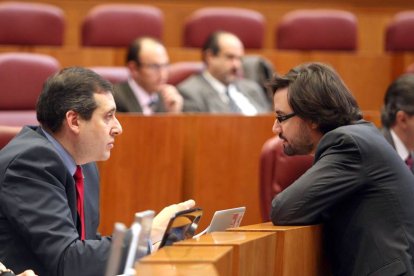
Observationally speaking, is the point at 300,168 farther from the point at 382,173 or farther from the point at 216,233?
the point at 216,233

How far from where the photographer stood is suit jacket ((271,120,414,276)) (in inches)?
69.7

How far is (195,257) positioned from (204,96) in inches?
90.6

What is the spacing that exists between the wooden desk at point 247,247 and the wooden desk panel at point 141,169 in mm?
1252

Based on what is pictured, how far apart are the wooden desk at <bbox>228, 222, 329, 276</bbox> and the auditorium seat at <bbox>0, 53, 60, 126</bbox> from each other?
4.32 ft

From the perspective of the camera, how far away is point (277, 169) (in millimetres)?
2471

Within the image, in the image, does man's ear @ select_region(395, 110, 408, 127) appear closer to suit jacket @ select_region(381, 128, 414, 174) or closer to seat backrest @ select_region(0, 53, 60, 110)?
suit jacket @ select_region(381, 128, 414, 174)

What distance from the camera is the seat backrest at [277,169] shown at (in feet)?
8.04

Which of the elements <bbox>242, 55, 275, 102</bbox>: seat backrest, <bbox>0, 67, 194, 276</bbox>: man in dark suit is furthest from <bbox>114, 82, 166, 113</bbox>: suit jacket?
<bbox>0, 67, 194, 276</bbox>: man in dark suit

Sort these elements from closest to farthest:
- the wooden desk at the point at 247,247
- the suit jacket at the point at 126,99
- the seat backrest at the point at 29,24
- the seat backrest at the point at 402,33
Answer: the wooden desk at the point at 247,247 → the suit jacket at the point at 126,99 → the seat backrest at the point at 29,24 → the seat backrest at the point at 402,33

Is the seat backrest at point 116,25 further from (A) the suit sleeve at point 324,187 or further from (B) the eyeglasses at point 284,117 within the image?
(A) the suit sleeve at point 324,187

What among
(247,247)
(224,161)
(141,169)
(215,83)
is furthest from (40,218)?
(215,83)

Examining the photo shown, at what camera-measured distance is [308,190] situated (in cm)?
178

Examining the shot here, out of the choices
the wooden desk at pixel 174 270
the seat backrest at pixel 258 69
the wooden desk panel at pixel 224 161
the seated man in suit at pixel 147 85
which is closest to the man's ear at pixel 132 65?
the seated man in suit at pixel 147 85

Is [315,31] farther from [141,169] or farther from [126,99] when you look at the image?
[141,169]
